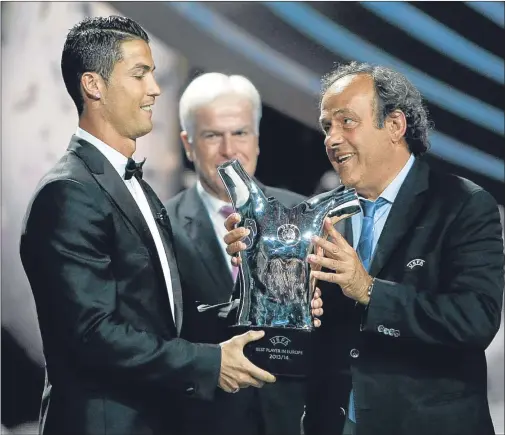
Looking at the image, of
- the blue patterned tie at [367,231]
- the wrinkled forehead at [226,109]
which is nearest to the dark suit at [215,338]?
the wrinkled forehead at [226,109]

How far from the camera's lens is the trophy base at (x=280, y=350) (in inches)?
80.8

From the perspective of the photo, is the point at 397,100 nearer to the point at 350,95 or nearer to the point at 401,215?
the point at 350,95

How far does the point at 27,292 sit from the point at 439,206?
1350 mm

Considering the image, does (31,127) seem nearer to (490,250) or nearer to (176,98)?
(176,98)

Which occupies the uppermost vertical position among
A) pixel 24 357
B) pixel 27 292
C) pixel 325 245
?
pixel 325 245

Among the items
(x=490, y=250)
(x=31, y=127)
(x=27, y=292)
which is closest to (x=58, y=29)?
(x=31, y=127)

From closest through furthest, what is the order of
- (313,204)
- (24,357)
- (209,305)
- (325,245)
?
(325,245) → (313,204) → (209,305) → (24,357)

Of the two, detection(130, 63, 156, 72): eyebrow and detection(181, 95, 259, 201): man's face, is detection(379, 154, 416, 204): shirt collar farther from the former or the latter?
detection(130, 63, 156, 72): eyebrow

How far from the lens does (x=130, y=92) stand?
2.14 meters

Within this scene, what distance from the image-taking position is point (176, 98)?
266 centimetres

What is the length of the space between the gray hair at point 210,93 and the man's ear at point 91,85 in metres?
0.57

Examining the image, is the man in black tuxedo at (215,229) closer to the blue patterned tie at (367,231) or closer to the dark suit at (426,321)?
the dark suit at (426,321)

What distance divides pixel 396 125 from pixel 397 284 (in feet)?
1.57

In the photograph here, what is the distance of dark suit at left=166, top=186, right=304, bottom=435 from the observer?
7.52 ft
